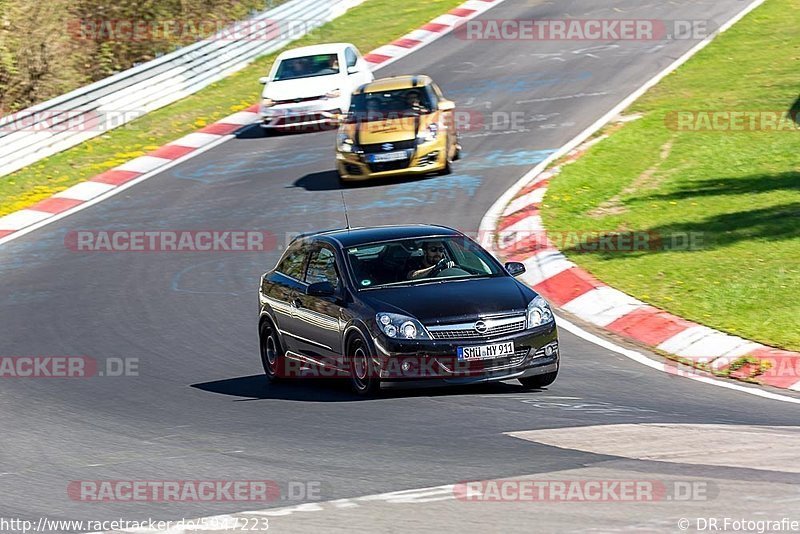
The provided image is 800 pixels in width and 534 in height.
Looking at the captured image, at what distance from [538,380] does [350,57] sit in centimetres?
1769

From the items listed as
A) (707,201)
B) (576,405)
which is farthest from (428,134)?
(576,405)

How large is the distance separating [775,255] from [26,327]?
8622 millimetres

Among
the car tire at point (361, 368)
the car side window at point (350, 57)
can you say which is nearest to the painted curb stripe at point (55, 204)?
the car side window at point (350, 57)

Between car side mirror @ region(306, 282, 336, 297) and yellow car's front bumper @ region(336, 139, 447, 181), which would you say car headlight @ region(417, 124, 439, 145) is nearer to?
yellow car's front bumper @ region(336, 139, 447, 181)

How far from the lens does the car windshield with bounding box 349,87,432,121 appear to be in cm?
2231

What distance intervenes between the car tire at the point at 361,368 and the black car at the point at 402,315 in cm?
1

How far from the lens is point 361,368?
11359 millimetres

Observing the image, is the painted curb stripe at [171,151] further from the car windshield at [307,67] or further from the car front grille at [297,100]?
the car windshield at [307,67]

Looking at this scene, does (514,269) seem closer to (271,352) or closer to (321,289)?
(321,289)

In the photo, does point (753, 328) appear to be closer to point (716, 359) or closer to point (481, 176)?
point (716, 359)

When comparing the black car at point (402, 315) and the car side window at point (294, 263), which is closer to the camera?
the black car at point (402, 315)

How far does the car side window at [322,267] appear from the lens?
12.1 meters
